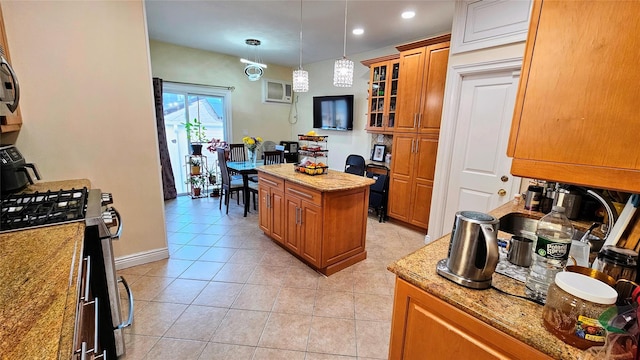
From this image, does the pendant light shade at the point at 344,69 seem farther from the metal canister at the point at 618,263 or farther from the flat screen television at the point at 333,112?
the metal canister at the point at 618,263

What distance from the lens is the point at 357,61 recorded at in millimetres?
4945

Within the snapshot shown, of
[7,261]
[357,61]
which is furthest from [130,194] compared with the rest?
[357,61]

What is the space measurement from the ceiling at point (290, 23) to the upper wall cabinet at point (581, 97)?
269 centimetres

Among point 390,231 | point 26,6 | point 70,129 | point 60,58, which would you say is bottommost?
point 390,231

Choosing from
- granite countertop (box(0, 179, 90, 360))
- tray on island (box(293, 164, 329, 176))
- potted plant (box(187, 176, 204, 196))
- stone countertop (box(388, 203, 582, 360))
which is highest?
tray on island (box(293, 164, 329, 176))

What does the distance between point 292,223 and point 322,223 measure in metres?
0.49

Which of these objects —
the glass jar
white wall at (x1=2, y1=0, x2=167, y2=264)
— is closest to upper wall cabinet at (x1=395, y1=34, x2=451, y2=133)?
the glass jar

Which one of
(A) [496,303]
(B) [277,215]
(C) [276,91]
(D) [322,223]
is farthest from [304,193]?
(C) [276,91]

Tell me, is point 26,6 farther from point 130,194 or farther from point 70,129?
point 130,194

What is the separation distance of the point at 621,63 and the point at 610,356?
0.69 m

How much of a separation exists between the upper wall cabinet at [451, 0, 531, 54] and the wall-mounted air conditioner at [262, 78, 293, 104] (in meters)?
4.09

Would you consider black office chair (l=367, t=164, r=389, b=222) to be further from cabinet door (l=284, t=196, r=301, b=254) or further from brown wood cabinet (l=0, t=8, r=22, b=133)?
brown wood cabinet (l=0, t=8, r=22, b=133)

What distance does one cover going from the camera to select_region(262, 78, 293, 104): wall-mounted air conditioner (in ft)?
19.3

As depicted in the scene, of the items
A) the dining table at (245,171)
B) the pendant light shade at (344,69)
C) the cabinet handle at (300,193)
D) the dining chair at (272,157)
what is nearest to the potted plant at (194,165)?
the dining table at (245,171)
